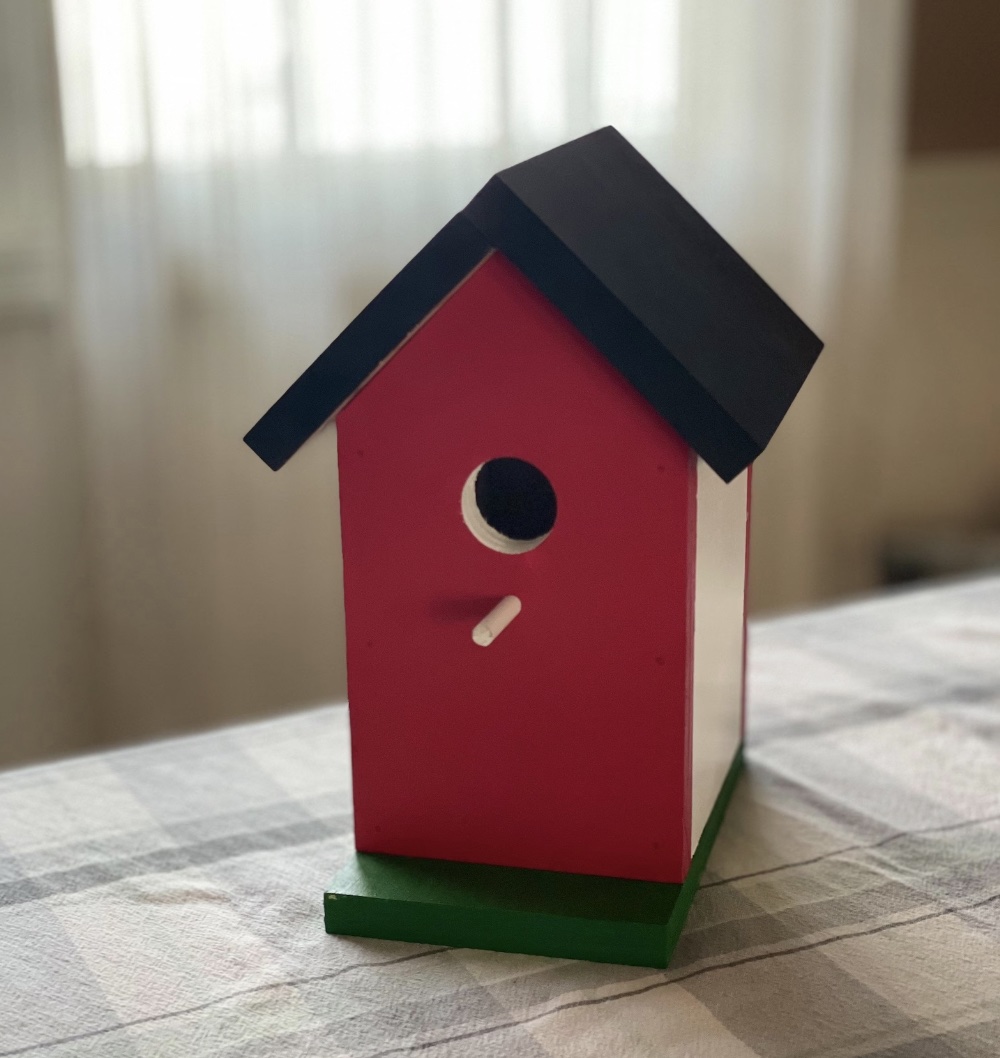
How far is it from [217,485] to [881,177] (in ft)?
4.35

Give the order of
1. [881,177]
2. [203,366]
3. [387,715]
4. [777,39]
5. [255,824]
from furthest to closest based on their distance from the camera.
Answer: [881,177]
[777,39]
[203,366]
[255,824]
[387,715]

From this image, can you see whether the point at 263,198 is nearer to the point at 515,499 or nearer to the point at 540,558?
the point at 515,499

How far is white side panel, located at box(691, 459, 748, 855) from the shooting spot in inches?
31.5

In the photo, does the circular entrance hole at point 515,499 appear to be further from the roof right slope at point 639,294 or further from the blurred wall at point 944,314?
the blurred wall at point 944,314

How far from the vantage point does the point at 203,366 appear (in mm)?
1970

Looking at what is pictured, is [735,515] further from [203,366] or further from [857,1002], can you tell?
[203,366]

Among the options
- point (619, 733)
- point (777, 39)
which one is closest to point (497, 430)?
point (619, 733)

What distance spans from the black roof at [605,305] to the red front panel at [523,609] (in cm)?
2

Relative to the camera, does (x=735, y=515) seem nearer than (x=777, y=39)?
Yes

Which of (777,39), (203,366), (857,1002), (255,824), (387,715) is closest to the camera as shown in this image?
(857,1002)

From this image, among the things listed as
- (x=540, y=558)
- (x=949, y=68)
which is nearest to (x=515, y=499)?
(x=540, y=558)

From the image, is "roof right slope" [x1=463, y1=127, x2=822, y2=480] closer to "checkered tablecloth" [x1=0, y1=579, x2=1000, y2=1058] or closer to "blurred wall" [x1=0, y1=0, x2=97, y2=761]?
"checkered tablecloth" [x1=0, y1=579, x2=1000, y2=1058]

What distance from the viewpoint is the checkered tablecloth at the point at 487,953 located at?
677 millimetres

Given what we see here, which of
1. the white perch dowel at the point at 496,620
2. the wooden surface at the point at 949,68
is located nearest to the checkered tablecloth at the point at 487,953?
the white perch dowel at the point at 496,620
